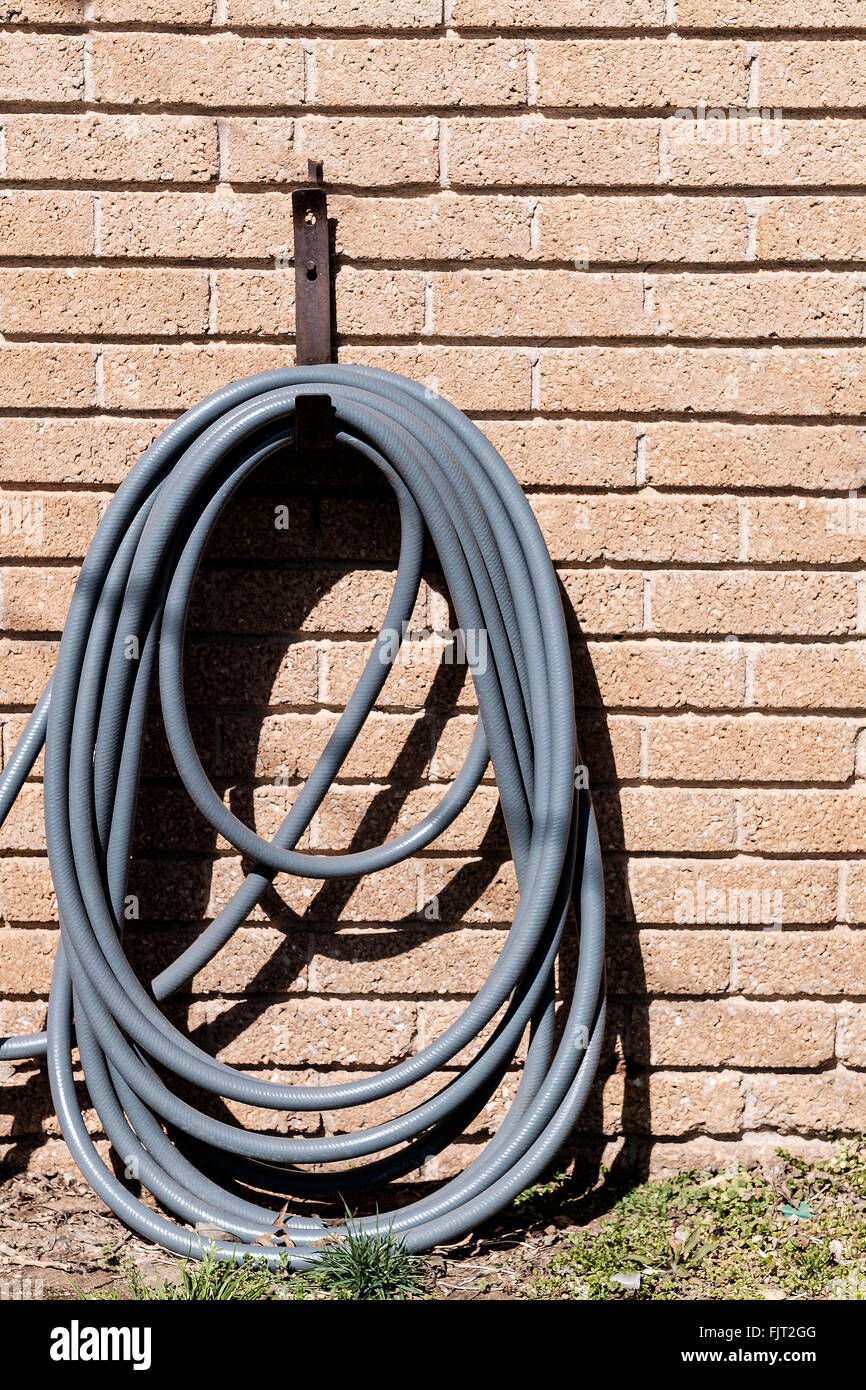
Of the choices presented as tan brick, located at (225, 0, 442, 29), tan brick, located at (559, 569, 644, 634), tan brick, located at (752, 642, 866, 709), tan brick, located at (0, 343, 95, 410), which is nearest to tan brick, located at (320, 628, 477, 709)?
tan brick, located at (559, 569, 644, 634)

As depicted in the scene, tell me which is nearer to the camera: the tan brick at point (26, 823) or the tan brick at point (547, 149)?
the tan brick at point (547, 149)

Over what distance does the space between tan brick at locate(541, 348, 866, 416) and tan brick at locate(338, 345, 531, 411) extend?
6 cm

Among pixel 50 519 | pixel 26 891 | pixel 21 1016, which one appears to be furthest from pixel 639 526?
pixel 21 1016

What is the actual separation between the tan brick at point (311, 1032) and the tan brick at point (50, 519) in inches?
40.4

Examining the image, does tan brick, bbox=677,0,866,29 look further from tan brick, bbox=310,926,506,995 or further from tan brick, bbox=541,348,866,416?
tan brick, bbox=310,926,506,995

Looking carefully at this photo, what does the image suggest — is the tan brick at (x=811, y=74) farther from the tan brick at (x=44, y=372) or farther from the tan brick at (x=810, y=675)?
the tan brick at (x=44, y=372)

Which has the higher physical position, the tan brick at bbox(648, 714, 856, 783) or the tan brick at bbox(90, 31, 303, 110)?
the tan brick at bbox(90, 31, 303, 110)

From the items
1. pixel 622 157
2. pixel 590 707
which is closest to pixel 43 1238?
pixel 590 707

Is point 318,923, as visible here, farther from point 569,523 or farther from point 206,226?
point 206,226

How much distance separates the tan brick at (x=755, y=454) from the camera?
2291 millimetres

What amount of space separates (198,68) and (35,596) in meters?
1.12

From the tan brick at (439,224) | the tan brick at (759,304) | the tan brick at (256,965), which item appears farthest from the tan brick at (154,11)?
the tan brick at (256,965)

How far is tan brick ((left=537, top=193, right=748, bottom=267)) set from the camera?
2248mm

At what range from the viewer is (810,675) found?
232 cm
